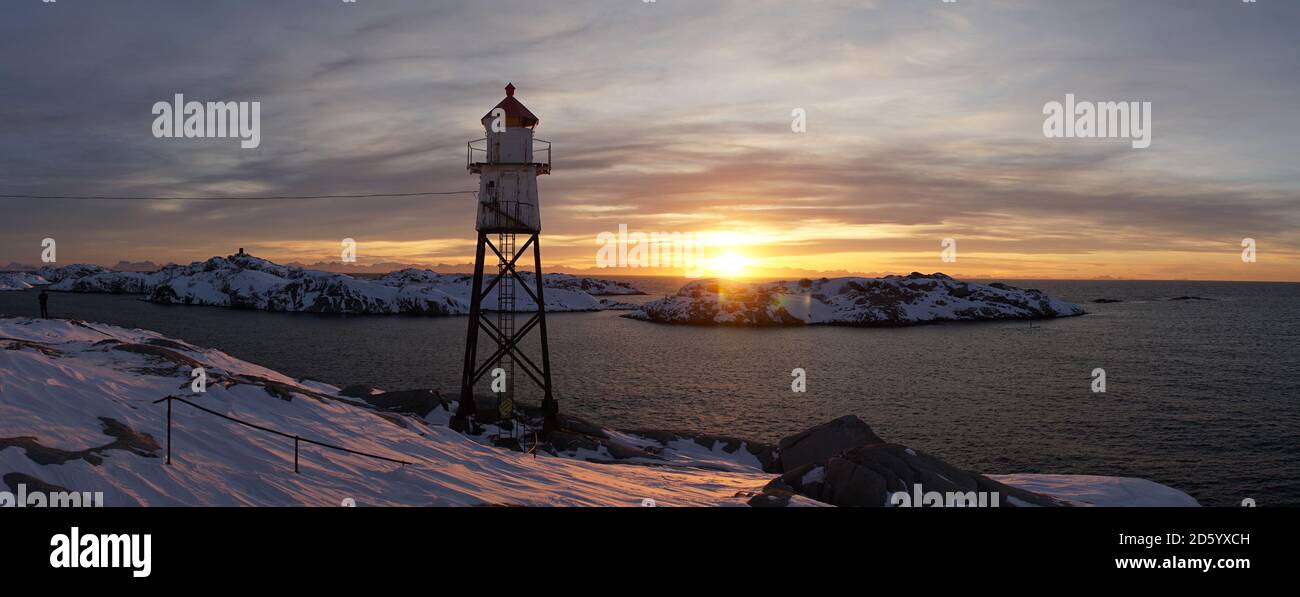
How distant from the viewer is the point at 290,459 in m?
16.2

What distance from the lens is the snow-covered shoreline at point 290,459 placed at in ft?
43.3

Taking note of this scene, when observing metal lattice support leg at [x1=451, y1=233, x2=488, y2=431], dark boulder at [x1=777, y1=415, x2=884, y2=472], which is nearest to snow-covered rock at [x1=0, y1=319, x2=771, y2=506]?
dark boulder at [x1=777, y1=415, x2=884, y2=472]

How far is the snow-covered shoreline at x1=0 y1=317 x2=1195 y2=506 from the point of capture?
43.3 ft

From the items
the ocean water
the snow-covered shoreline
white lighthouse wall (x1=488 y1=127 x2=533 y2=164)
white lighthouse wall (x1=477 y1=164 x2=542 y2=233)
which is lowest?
the ocean water

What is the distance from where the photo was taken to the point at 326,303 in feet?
573

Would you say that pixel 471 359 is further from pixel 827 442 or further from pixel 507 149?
pixel 827 442

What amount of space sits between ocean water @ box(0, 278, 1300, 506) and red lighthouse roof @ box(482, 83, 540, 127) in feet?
74.2

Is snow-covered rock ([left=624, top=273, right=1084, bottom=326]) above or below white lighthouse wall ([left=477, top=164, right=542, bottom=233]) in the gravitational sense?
below

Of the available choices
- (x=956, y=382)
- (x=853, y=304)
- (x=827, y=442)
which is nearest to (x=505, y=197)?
(x=827, y=442)

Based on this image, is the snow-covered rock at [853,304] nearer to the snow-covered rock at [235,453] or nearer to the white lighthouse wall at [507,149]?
the white lighthouse wall at [507,149]

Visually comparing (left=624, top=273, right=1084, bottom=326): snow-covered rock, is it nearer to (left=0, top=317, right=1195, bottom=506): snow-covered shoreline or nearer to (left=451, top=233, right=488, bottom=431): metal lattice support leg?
(left=451, top=233, right=488, bottom=431): metal lattice support leg

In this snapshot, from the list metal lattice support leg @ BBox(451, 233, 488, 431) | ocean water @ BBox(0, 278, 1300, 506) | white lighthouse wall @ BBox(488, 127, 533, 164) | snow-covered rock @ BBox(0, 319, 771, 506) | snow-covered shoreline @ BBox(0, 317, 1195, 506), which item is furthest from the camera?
ocean water @ BBox(0, 278, 1300, 506)
